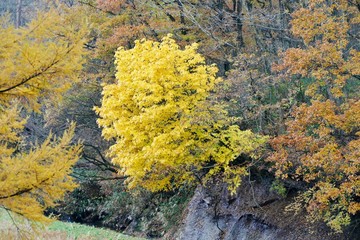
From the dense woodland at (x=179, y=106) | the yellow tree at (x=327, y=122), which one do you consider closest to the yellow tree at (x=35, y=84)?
the dense woodland at (x=179, y=106)

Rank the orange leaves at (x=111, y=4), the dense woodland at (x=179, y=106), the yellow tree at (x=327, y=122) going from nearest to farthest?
the dense woodland at (x=179, y=106), the yellow tree at (x=327, y=122), the orange leaves at (x=111, y=4)

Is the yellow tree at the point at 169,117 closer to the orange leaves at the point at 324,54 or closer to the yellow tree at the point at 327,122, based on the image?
the yellow tree at the point at 327,122

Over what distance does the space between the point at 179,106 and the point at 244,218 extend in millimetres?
4845

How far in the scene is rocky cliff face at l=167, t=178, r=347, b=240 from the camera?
14.9 m

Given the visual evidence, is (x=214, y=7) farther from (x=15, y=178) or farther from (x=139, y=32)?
(x=15, y=178)

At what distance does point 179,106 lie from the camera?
14.5 metres

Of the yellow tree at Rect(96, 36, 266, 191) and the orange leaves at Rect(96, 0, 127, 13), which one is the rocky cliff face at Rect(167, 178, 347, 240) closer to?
the yellow tree at Rect(96, 36, 266, 191)

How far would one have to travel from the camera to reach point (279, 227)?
15.3 meters

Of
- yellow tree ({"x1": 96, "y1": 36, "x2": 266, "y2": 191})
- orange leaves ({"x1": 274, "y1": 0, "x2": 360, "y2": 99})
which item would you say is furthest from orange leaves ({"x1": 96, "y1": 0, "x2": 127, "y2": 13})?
orange leaves ({"x1": 274, "y1": 0, "x2": 360, "y2": 99})

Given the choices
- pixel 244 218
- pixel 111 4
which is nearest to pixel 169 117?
pixel 244 218

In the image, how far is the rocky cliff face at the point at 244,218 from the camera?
588 inches

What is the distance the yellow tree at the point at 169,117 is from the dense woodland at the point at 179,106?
4 centimetres

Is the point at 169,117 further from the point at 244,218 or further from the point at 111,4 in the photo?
the point at 111,4

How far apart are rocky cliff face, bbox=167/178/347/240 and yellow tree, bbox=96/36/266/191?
5.92 ft
